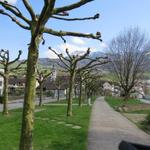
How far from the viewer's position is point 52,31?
1076cm

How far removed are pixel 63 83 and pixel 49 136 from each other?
106 m

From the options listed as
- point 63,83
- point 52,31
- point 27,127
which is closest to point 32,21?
point 52,31

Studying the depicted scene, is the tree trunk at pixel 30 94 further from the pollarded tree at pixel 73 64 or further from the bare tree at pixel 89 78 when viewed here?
the bare tree at pixel 89 78

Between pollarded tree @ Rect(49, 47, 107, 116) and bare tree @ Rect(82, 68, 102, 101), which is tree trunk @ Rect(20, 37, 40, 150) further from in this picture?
bare tree @ Rect(82, 68, 102, 101)

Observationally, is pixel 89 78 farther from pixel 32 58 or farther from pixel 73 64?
pixel 32 58

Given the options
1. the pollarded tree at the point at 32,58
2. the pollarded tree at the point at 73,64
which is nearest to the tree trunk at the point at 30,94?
the pollarded tree at the point at 32,58

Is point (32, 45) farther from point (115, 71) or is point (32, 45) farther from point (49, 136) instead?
point (115, 71)

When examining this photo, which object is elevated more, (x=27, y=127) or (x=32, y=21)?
(x=32, y=21)

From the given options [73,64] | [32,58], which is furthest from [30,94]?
[73,64]

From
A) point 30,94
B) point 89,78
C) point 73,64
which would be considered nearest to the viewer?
point 30,94

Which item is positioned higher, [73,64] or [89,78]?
[89,78]

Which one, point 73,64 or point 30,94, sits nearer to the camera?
point 30,94

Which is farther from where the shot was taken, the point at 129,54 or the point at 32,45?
the point at 129,54

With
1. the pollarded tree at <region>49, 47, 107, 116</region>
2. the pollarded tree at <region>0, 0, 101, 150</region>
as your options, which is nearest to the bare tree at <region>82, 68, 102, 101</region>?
the pollarded tree at <region>49, 47, 107, 116</region>
